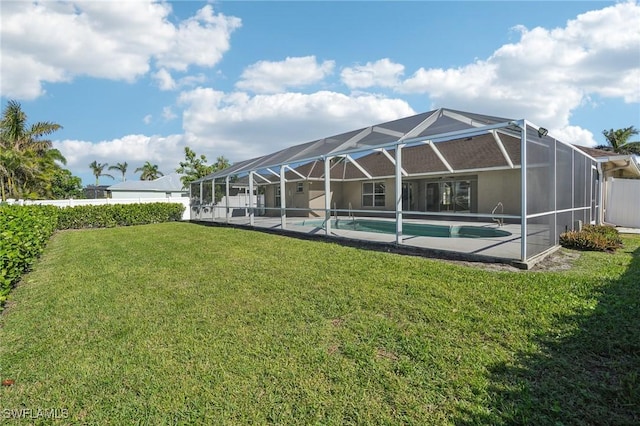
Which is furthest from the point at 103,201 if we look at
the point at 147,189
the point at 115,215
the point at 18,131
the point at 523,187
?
the point at 523,187

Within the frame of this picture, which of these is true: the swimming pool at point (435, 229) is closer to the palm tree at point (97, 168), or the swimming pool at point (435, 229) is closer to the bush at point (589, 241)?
the bush at point (589, 241)

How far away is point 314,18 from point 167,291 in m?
11.0

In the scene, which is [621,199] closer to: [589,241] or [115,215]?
[589,241]

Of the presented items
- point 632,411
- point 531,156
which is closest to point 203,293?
point 632,411

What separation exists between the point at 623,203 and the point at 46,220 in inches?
873

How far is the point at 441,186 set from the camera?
18391 mm

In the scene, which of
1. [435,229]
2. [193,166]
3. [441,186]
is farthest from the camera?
[193,166]

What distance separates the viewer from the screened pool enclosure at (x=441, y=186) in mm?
7031

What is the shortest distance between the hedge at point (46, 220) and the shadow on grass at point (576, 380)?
5533mm

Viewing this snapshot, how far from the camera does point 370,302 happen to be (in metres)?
4.54

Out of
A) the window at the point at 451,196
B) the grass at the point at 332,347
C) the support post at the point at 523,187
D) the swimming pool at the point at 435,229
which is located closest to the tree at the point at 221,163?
the swimming pool at the point at 435,229

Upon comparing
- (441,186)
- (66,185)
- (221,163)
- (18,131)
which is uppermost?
(18,131)

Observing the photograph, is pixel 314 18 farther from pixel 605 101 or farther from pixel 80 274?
pixel 605 101

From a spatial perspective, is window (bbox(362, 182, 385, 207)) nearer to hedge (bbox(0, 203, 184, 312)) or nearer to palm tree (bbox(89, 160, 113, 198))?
hedge (bbox(0, 203, 184, 312))
